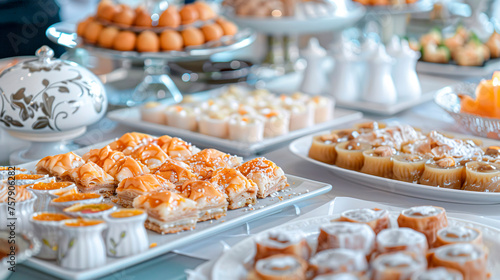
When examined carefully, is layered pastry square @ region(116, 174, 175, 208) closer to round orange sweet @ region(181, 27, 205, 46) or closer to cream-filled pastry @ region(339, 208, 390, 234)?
cream-filled pastry @ region(339, 208, 390, 234)

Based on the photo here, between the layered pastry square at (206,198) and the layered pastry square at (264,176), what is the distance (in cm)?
10

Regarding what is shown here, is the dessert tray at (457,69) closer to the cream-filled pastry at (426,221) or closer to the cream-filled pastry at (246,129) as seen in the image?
the cream-filled pastry at (246,129)

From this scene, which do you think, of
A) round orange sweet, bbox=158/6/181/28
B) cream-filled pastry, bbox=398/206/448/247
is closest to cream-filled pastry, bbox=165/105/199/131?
round orange sweet, bbox=158/6/181/28

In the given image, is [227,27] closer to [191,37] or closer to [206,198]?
[191,37]

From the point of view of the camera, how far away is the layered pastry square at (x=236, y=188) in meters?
1.13

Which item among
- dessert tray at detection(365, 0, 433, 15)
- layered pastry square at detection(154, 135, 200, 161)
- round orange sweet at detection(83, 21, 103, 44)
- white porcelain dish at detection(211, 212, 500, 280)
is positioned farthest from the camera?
dessert tray at detection(365, 0, 433, 15)

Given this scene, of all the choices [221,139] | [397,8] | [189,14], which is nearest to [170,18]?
[189,14]

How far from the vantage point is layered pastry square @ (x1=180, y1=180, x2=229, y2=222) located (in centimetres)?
108

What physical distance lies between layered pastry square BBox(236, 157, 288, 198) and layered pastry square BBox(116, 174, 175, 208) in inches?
6.4

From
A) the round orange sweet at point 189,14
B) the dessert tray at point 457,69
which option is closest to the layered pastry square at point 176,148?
the round orange sweet at point 189,14

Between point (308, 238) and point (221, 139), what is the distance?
0.66 meters

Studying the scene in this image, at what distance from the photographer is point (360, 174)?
130cm

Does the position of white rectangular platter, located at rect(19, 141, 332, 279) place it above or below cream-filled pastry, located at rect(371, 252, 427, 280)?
below

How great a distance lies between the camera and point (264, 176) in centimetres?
120
